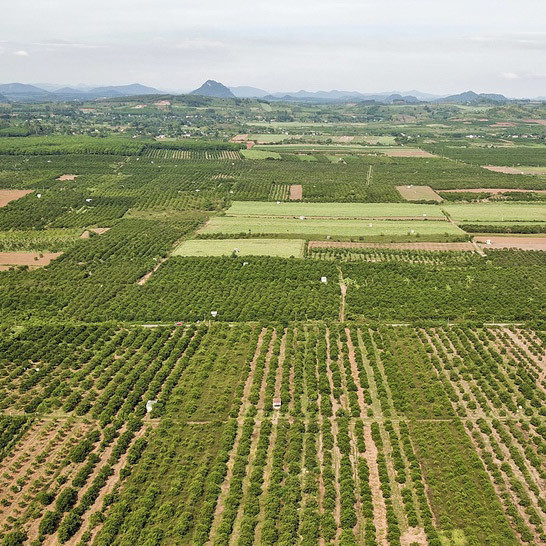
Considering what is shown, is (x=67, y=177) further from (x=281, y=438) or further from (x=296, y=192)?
(x=281, y=438)

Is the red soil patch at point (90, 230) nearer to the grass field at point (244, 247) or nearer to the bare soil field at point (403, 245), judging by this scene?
the grass field at point (244, 247)

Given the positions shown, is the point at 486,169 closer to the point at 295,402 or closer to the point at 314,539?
the point at 295,402

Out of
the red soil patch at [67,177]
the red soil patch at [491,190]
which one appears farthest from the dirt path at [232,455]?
the red soil patch at [67,177]

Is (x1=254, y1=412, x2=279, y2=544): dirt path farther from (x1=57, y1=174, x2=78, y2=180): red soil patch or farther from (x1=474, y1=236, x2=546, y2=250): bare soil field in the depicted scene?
(x1=57, y1=174, x2=78, y2=180): red soil patch

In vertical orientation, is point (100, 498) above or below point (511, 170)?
below

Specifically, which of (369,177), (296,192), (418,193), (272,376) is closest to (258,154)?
(369,177)
